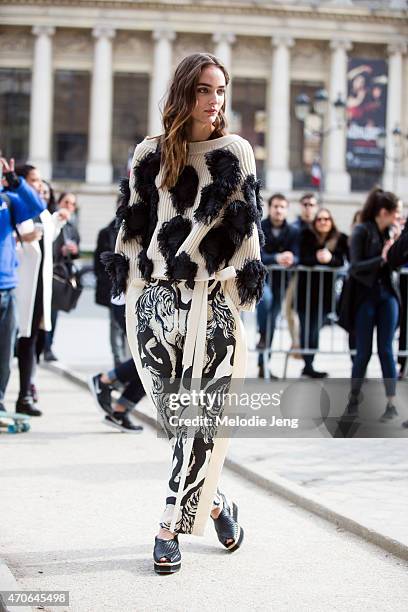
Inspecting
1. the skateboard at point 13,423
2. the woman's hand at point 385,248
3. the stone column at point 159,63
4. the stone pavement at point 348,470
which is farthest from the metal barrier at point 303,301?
the stone column at point 159,63

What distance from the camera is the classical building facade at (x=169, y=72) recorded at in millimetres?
64188

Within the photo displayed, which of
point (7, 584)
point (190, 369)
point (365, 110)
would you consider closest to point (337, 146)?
point (365, 110)

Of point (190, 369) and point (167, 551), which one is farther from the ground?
point (190, 369)

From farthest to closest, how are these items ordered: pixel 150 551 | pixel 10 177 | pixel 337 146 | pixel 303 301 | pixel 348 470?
pixel 337 146 → pixel 303 301 → pixel 10 177 → pixel 348 470 → pixel 150 551

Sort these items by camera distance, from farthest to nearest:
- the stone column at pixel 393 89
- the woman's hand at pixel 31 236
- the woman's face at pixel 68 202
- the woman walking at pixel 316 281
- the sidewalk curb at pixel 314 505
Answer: the stone column at pixel 393 89 → the woman's face at pixel 68 202 → the woman walking at pixel 316 281 → the woman's hand at pixel 31 236 → the sidewalk curb at pixel 314 505

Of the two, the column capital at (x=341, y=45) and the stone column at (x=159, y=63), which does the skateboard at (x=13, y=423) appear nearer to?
the stone column at (x=159, y=63)

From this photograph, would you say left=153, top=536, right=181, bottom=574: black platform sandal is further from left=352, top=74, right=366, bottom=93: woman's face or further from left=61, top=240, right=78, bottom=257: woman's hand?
left=352, top=74, right=366, bottom=93: woman's face

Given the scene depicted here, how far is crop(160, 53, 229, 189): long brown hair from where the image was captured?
453cm

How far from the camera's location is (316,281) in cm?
1211

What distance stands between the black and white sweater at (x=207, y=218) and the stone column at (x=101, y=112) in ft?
196

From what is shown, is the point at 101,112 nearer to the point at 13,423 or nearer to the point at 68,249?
the point at 68,249

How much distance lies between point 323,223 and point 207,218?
7.81 metres

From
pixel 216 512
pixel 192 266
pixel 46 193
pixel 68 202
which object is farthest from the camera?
pixel 68 202

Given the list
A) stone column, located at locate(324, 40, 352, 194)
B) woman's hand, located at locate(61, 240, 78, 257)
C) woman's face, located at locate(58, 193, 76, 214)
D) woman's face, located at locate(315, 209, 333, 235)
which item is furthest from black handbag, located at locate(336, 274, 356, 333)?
stone column, located at locate(324, 40, 352, 194)
